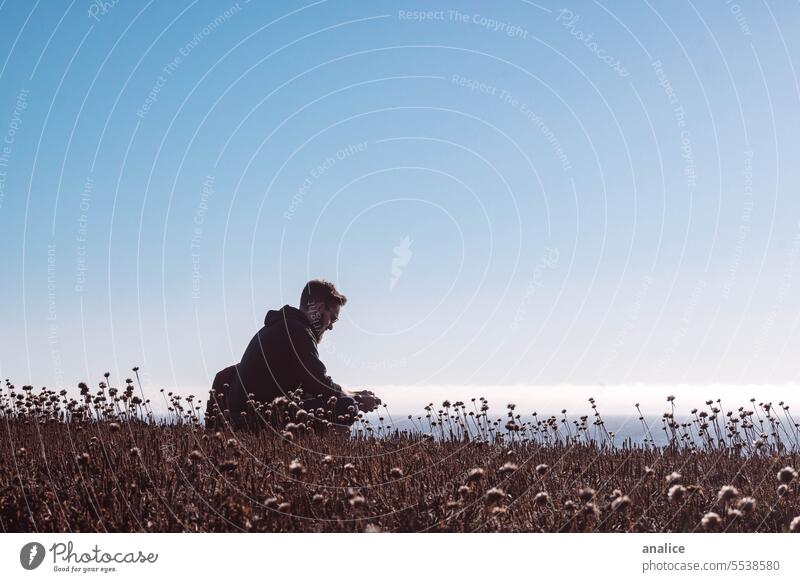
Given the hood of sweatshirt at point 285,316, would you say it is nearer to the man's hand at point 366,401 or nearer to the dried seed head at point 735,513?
the man's hand at point 366,401

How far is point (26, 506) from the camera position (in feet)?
15.8

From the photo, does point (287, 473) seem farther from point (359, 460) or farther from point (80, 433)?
→ point (80, 433)

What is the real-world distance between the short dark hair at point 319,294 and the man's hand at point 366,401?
1.29 m

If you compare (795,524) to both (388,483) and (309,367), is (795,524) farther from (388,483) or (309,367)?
(309,367)

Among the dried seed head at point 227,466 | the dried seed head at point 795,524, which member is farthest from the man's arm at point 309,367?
the dried seed head at point 795,524

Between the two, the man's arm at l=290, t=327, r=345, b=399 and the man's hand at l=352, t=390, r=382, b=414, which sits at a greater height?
the man's arm at l=290, t=327, r=345, b=399

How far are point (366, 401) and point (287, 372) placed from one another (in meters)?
1.04

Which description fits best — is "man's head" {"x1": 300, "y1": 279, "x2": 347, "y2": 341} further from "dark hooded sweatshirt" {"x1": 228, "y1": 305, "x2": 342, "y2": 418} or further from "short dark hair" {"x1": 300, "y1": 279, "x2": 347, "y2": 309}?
"dark hooded sweatshirt" {"x1": 228, "y1": 305, "x2": 342, "y2": 418}

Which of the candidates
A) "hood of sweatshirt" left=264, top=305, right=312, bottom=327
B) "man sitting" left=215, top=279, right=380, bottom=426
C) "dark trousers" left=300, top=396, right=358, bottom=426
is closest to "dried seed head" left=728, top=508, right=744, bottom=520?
"dark trousers" left=300, top=396, right=358, bottom=426

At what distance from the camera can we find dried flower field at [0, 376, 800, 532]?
4.59 metres

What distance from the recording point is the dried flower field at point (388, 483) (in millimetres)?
4590

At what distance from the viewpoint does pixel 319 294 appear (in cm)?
1002
